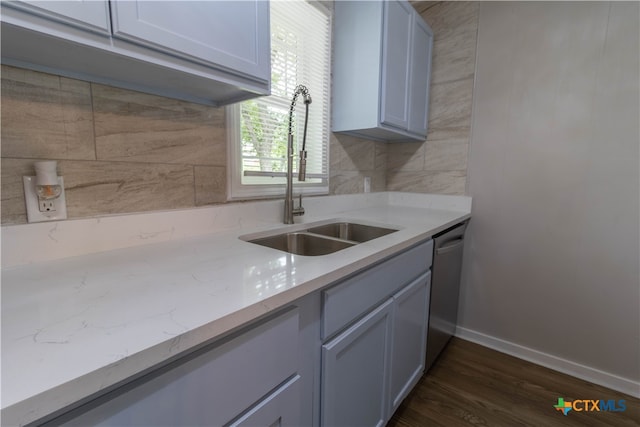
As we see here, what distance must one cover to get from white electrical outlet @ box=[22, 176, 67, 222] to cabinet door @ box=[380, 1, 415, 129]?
1502mm

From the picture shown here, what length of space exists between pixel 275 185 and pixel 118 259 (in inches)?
33.2

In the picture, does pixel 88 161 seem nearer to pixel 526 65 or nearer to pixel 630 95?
pixel 526 65

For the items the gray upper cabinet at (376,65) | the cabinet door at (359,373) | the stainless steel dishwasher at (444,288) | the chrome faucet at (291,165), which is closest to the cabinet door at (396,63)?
the gray upper cabinet at (376,65)

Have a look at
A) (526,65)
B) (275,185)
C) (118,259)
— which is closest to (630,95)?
(526,65)

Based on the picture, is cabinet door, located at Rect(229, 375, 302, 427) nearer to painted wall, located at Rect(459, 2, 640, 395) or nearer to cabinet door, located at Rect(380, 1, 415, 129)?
cabinet door, located at Rect(380, 1, 415, 129)

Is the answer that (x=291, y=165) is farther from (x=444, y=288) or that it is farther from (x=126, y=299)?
(x=444, y=288)

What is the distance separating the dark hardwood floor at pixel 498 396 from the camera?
1.45 metres

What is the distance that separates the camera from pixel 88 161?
911mm

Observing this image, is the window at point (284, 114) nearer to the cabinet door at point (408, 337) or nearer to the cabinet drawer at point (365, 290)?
the cabinet drawer at point (365, 290)

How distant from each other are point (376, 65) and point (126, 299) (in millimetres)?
1643

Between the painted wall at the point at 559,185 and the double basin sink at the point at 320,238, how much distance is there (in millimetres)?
A: 990

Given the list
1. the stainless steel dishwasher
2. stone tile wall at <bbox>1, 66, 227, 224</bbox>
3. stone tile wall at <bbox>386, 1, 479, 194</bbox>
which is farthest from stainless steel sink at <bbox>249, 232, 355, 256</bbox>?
stone tile wall at <bbox>386, 1, 479, 194</bbox>

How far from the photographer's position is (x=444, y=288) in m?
1.80

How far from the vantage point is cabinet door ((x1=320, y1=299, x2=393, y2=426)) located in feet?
2.96
